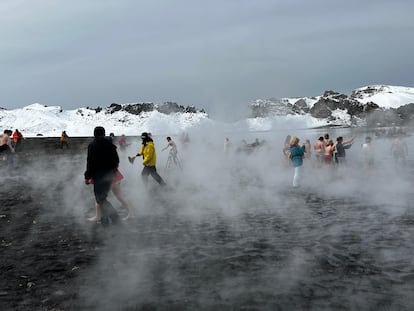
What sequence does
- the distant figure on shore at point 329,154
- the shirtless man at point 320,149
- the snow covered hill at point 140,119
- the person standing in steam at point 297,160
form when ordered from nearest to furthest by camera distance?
the person standing in steam at point 297,160 → the distant figure on shore at point 329,154 → the shirtless man at point 320,149 → the snow covered hill at point 140,119

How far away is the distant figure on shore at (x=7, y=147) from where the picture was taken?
711 inches

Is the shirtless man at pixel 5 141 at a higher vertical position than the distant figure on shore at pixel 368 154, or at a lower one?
higher

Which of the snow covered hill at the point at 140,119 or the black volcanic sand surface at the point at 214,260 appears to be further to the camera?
the snow covered hill at the point at 140,119

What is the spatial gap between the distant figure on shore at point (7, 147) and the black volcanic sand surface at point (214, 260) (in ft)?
32.0

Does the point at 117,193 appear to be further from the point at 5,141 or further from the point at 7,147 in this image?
the point at 7,147

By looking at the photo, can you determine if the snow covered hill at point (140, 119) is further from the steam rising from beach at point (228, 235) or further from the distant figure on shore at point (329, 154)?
the steam rising from beach at point (228, 235)

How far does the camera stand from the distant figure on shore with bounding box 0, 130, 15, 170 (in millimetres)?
18055

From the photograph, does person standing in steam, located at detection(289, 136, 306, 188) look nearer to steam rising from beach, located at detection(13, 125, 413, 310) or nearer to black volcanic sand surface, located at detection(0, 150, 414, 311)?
steam rising from beach, located at detection(13, 125, 413, 310)

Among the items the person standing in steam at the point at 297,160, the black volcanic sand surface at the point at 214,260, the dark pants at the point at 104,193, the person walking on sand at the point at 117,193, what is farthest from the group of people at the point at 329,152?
the dark pants at the point at 104,193

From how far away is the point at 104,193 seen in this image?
774 cm

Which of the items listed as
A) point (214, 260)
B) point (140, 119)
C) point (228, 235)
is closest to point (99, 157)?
point (228, 235)

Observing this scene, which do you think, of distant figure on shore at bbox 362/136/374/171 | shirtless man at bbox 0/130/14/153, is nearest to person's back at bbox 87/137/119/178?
distant figure on shore at bbox 362/136/374/171

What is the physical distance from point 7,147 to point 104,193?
12890 millimetres

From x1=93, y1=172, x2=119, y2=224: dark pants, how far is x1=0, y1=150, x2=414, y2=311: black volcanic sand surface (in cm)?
22
